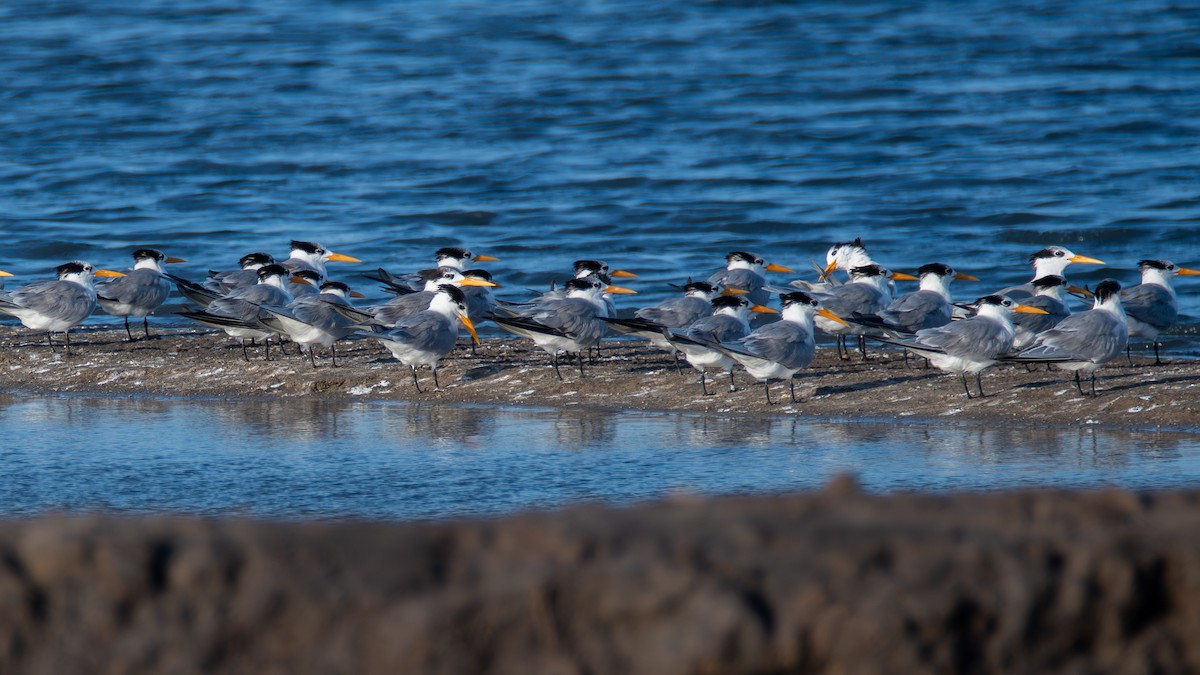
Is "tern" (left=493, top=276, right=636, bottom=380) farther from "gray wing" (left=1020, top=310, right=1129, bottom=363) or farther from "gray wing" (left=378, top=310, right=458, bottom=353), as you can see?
"gray wing" (left=1020, top=310, right=1129, bottom=363)

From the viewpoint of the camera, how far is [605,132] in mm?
22953

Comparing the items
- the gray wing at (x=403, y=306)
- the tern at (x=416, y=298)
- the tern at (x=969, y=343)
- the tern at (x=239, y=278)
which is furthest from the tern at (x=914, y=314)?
the tern at (x=239, y=278)

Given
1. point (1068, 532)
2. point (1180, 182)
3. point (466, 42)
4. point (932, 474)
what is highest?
point (466, 42)

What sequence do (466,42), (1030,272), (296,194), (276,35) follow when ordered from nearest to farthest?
(1030,272)
(296,194)
(466,42)
(276,35)

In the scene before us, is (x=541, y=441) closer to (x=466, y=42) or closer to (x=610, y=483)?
(x=610, y=483)

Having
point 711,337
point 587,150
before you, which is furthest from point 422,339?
point 587,150

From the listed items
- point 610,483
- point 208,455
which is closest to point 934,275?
point 610,483

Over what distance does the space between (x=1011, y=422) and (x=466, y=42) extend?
23.2 m

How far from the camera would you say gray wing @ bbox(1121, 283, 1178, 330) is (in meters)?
10.1

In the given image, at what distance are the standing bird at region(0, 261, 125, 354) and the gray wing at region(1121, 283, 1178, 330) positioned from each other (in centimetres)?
724

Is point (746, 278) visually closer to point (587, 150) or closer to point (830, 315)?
point (830, 315)

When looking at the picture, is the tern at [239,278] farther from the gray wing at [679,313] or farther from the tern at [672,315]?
the gray wing at [679,313]

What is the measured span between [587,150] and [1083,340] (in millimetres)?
13996

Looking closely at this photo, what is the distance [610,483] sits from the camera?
6.62m
